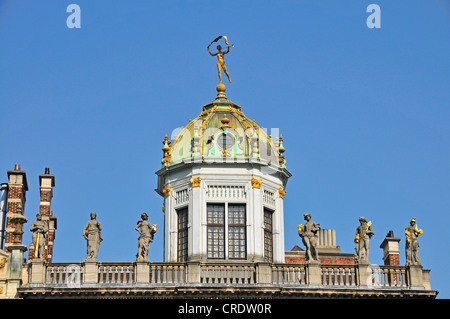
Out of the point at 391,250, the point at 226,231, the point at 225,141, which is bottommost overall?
the point at 226,231

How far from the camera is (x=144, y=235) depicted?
5809 cm

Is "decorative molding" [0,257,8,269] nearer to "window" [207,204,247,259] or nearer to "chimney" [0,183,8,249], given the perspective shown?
"chimney" [0,183,8,249]

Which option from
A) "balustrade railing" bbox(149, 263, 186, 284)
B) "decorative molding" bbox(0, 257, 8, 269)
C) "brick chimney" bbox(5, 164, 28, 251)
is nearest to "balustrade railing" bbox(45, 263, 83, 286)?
"decorative molding" bbox(0, 257, 8, 269)

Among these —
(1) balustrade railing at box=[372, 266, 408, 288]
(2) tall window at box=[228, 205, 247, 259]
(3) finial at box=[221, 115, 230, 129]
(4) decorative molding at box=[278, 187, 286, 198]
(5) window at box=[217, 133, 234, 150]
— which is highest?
(3) finial at box=[221, 115, 230, 129]

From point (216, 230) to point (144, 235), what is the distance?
3.97 m

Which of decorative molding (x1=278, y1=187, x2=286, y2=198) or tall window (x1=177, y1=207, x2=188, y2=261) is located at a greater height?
decorative molding (x1=278, y1=187, x2=286, y2=198)

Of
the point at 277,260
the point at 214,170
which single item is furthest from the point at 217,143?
the point at 277,260

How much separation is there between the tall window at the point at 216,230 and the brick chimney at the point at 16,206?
805cm

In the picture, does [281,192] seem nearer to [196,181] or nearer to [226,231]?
[226,231]

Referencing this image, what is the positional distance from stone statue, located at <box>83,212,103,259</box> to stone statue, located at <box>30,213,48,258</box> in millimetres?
1775

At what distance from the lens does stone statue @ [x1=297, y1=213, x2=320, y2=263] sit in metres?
58.3

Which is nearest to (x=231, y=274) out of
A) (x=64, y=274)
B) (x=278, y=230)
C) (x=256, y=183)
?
(x=278, y=230)

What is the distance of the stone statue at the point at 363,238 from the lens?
58.4 metres
